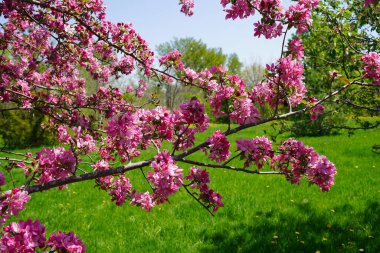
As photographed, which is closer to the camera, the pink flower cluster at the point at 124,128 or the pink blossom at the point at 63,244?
the pink blossom at the point at 63,244

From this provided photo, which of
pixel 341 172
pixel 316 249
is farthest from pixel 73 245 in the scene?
pixel 341 172

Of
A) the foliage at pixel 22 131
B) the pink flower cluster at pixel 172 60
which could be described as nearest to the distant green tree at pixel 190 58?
the foliage at pixel 22 131

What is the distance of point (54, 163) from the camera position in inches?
86.9

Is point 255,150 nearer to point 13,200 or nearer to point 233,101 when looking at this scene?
point 233,101

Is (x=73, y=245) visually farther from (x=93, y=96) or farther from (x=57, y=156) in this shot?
(x=93, y=96)

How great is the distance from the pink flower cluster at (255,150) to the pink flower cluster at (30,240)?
3.87 feet

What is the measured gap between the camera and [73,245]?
1601 mm

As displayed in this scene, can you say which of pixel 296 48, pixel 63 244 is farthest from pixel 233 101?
pixel 63 244

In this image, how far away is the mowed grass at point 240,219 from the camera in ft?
13.1

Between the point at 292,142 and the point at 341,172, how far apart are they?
192 inches

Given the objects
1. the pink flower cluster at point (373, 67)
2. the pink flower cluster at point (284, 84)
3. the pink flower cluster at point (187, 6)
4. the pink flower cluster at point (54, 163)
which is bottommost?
the pink flower cluster at point (54, 163)

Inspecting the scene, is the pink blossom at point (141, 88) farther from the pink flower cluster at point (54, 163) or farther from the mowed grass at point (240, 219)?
the pink flower cluster at point (54, 163)

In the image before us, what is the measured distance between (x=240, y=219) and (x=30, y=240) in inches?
144

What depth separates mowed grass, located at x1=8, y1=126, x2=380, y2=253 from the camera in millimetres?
3992
